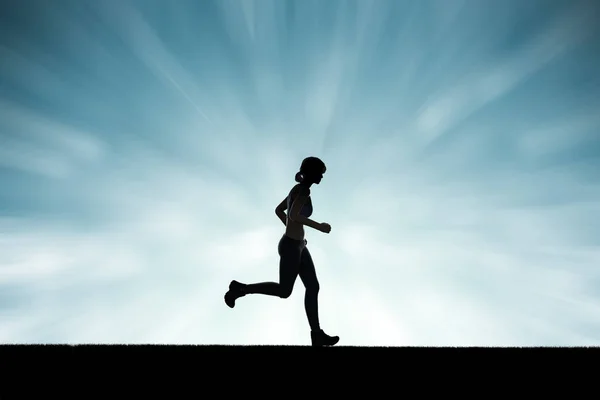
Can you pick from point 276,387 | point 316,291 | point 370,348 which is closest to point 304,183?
point 316,291

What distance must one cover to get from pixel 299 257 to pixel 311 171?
1.19 m

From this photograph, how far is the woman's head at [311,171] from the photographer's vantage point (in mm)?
7075

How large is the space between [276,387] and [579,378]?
195 cm

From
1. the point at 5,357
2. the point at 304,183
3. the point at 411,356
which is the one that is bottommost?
the point at 411,356

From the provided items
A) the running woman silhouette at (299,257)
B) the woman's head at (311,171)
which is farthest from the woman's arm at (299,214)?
the woman's head at (311,171)

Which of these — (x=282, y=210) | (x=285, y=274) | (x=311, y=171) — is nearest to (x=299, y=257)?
(x=285, y=274)

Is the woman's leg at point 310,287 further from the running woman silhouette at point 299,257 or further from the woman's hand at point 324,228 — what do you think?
the woman's hand at point 324,228

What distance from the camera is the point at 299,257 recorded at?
6961 mm

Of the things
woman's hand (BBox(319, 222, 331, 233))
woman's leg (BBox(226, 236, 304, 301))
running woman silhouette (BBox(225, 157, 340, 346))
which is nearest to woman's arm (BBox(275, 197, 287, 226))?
running woman silhouette (BBox(225, 157, 340, 346))

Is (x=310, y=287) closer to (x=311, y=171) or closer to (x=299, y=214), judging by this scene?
(x=299, y=214)

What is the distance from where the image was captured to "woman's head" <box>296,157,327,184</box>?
7.07 m

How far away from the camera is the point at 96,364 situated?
10.6 ft

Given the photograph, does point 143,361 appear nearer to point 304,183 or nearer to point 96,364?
point 96,364

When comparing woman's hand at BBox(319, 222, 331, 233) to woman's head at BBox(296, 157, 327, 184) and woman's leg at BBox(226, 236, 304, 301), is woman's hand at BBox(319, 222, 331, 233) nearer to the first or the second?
woman's leg at BBox(226, 236, 304, 301)
